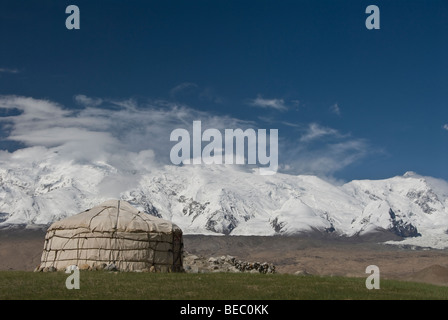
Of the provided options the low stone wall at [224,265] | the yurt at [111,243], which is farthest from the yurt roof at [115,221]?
the low stone wall at [224,265]

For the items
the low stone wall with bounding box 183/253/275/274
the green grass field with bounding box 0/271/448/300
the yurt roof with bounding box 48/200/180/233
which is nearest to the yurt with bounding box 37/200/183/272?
the yurt roof with bounding box 48/200/180/233

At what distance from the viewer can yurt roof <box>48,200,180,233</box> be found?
108 ft

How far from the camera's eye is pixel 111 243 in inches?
1282

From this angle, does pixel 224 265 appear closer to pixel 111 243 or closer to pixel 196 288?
pixel 111 243

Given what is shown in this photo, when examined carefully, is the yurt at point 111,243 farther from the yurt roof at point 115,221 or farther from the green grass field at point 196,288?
the green grass field at point 196,288

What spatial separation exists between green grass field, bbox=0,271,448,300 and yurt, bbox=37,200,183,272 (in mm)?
5203

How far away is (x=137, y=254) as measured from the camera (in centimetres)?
3266

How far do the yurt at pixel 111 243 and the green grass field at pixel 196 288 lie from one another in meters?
5.20

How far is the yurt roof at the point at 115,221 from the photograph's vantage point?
32969 mm

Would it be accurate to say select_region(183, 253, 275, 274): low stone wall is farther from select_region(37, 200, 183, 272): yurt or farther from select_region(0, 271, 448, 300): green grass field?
select_region(0, 271, 448, 300): green grass field

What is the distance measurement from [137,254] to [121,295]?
1223 cm
